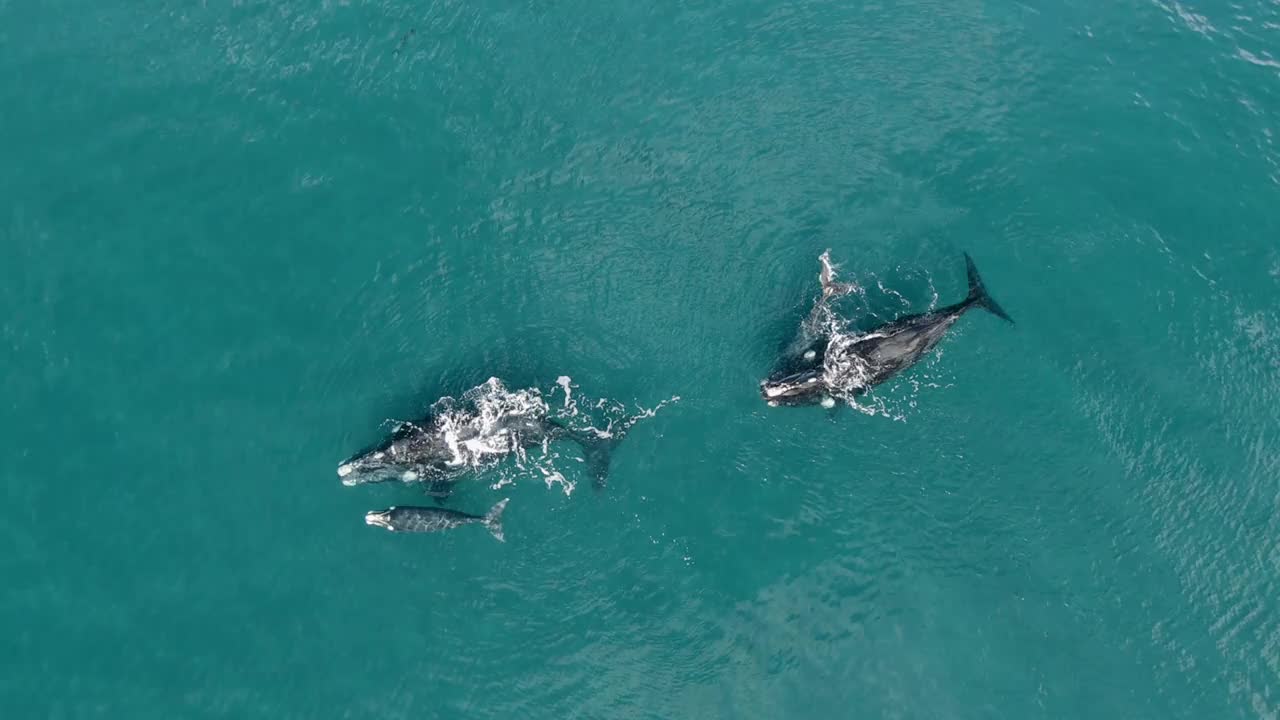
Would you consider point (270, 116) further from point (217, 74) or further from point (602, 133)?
point (602, 133)

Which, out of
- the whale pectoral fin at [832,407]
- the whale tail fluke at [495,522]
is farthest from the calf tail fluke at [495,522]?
the whale pectoral fin at [832,407]

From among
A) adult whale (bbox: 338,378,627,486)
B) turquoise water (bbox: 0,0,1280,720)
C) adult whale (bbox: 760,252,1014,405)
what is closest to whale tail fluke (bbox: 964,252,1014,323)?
adult whale (bbox: 760,252,1014,405)

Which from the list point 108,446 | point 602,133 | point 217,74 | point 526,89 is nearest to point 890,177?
point 602,133

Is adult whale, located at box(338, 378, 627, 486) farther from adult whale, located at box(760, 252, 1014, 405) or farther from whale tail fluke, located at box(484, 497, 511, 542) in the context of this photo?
adult whale, located at box(760, 252, 1014, 405)

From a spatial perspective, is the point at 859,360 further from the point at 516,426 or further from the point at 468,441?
the point at 468,441

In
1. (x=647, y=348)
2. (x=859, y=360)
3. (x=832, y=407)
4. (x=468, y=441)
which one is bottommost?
(x=832, y=407)

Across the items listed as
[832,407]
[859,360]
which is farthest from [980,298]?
[832,407]
